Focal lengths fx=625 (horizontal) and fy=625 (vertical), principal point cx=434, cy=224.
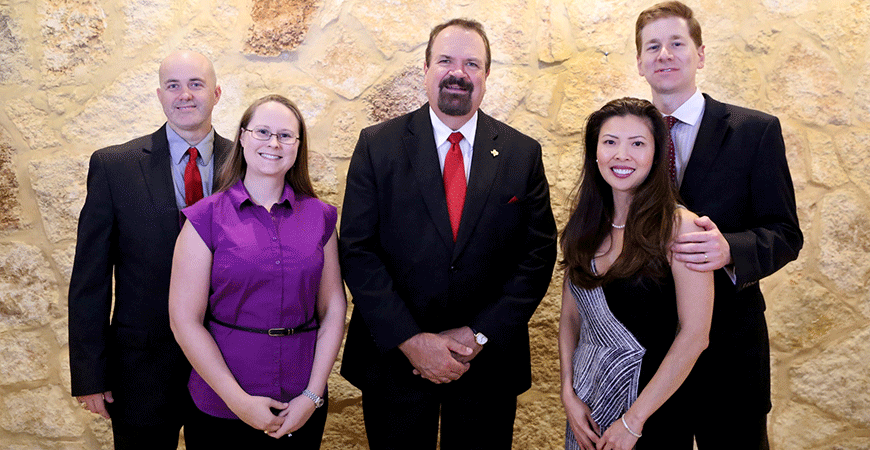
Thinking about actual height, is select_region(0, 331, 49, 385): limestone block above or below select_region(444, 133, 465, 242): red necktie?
below

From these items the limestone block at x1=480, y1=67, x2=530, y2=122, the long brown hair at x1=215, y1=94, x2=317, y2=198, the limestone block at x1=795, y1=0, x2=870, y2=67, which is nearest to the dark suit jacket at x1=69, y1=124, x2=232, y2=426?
the long brown hair at x1=215, y1=94, x2=317, y2=198

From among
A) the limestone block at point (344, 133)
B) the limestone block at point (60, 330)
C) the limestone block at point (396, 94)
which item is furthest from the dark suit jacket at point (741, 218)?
the limestone block at point (60, 330)

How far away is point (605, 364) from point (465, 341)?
445mm

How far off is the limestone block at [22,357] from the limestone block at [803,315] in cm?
314

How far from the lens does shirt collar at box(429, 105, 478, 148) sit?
6.95 feet

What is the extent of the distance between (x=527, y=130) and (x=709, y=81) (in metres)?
0.79

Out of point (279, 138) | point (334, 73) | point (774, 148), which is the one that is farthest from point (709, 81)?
point (279, 138)

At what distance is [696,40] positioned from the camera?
6.64 feet

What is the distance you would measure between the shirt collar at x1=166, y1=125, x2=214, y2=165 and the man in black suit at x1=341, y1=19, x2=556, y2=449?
1.61 feet

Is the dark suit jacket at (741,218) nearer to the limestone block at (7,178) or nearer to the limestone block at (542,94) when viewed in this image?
the limestone block at (542,94)

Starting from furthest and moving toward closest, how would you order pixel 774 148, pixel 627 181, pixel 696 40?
pixel 696 40 → pixel 774 148 → pixel 627 181

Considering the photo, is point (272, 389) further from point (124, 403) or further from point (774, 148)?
point (774, 148)

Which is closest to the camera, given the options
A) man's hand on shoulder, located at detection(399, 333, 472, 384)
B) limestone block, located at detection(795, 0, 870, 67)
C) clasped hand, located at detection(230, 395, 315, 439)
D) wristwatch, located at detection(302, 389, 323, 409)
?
clasped hand, located at detection(230, 395, 315, 439)

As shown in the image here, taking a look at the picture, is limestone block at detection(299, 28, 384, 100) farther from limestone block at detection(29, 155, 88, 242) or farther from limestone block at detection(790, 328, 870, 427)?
limestone block at detection(790, 328, 870, 427)
